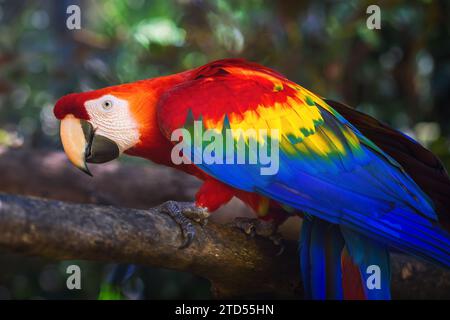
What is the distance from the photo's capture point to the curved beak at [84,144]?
1604mm

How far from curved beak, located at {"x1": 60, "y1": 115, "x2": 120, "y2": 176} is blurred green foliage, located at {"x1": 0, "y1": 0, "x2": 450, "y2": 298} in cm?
106

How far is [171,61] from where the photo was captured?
9.66 feet

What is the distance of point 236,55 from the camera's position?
9.51 ft

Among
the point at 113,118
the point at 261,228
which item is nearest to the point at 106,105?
the point at 113,118

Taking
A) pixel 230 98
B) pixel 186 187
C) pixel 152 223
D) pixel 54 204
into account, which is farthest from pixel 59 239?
pixel 186 187

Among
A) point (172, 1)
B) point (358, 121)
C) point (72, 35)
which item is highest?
point (172, 1)

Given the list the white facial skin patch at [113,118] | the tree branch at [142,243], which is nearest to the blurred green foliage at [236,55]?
the tree branch at [142,243]

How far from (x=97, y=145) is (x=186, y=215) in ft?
1.09

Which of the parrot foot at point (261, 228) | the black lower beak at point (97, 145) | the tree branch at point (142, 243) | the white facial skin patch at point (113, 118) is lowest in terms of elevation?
the tree branch at point (142, 243)

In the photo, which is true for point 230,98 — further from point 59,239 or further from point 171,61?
point 171,61

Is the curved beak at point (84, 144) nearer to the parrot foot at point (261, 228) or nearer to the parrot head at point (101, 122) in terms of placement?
the parrot head at point (101, 122)

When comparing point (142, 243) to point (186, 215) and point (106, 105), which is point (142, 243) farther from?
point (106, 105)

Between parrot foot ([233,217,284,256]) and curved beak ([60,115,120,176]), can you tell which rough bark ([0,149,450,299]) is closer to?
parrot foot ([233,217,284,256])

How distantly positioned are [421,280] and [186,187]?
103 cm
